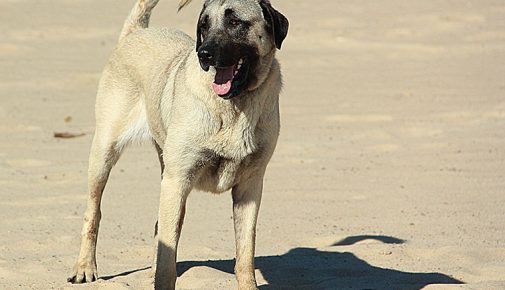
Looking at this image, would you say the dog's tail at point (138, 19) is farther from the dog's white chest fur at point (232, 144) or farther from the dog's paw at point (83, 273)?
the dog's white chest fur at point (232, 144)

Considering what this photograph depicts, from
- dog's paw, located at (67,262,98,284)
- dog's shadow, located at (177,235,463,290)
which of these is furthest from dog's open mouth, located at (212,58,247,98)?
dog's paw, located at (67,262,98,284)

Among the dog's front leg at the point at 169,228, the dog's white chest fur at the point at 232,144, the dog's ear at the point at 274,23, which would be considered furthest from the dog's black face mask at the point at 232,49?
the dog's front leg at the point at 169,228

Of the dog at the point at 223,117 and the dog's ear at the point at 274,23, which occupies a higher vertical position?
the dog's ear at the point at 274,23

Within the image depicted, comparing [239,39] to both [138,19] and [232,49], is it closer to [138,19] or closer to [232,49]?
[232,49]

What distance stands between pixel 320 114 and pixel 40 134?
3132mm

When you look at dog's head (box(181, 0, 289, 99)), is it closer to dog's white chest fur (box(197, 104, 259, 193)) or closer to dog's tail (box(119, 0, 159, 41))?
dog's white chest fur (box(197, 104, 259, 193))

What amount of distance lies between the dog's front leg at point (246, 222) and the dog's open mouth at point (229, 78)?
0.66 meters

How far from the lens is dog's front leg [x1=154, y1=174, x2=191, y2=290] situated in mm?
5836


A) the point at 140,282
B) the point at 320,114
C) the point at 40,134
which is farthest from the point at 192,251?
the point at 320,114

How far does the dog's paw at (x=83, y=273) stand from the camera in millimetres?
6523

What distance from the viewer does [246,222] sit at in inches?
242

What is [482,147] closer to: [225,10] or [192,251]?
[192,251]

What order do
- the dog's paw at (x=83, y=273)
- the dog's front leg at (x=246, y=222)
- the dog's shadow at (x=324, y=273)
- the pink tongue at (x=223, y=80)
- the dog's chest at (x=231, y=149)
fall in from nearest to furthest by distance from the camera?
the pink tongue at (x=223, y=80), the dog's chest at (x=231, y=149), the dog's front leg at (x=246, y=222), the dog's shadow at (x=324, y=273), the dog's paw at (x=83, y=273)

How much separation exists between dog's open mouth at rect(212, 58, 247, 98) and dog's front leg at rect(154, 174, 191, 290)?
0.54m
